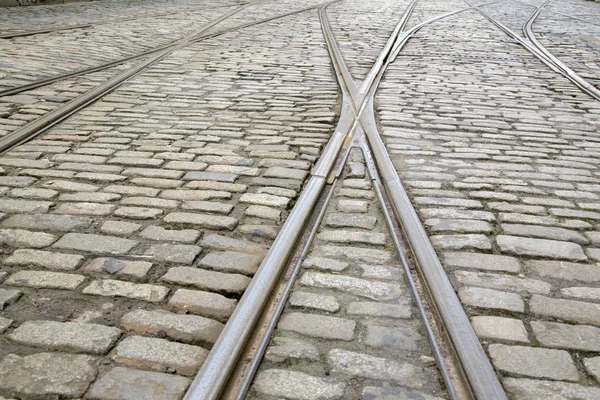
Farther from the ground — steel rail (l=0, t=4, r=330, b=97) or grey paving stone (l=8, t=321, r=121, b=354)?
steel rail (l=0, t=4, r=330, b=97)

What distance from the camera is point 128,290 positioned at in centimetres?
220

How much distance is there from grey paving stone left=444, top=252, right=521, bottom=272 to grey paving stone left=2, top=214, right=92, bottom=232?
5.51 feet

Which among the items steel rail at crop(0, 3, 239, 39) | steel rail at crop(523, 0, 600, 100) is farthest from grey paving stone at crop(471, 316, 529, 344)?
steel rail at crop(0, 3, 239, 39)

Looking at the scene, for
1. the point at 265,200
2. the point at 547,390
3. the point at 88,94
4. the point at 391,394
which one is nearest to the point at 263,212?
the point at 265,200

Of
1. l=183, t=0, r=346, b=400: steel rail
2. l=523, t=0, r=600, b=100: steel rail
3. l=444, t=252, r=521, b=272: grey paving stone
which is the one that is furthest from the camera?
l=523, t=0, r=600, b=100: steel rail

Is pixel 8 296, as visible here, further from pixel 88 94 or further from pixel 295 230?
pixel 88 94

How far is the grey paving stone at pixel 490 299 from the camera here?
2.17 meters

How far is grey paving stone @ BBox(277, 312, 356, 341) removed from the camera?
199cm

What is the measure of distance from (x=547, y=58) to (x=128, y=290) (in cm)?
669

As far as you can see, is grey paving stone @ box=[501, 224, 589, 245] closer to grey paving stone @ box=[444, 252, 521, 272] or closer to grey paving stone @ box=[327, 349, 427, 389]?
grey paving stone @ box=[444, 252, 521, 272]

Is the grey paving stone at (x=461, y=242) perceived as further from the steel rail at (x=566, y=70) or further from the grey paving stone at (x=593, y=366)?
the steel rail at (x=566, y=70)

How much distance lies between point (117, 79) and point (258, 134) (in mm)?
2130

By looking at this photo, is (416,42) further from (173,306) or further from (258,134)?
(173,306)

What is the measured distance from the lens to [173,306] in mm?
2129
